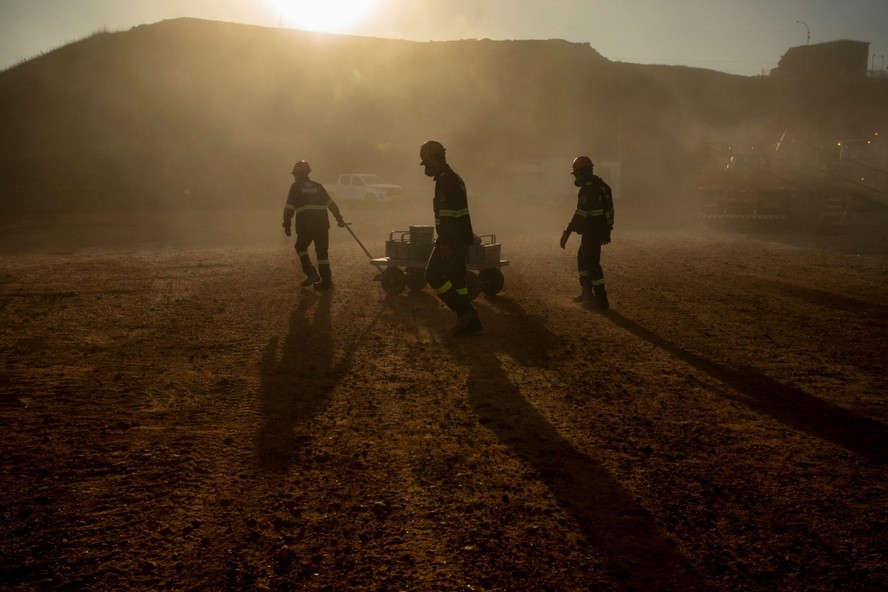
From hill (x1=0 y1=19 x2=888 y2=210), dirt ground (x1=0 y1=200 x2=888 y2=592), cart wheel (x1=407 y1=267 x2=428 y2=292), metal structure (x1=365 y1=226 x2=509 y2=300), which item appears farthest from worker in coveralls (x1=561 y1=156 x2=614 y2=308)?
hill (x1=0 y1=19 x2=888 y2=210)

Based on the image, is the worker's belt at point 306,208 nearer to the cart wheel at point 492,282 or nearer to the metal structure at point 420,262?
the metal structure at point 420,262

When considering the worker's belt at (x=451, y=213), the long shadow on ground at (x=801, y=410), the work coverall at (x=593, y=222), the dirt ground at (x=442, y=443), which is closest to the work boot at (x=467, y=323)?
the dirt ground at (x=442, y=443)

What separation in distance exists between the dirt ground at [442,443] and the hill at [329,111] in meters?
29.5

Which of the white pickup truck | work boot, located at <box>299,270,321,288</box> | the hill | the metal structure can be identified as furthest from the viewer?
the hill

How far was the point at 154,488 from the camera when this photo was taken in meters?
3.85

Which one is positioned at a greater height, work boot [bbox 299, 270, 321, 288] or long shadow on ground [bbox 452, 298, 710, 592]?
work boot [bbox 299, 270, 321, 288]

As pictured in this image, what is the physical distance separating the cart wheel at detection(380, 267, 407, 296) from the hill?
2859 cm

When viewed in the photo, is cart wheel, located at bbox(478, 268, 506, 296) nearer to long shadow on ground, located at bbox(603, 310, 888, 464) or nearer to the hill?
long shadow on ground, located at bbox(603, 310, 888, 464)

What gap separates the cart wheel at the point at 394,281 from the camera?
10.4 metres

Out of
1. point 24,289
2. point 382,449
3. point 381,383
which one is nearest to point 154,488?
point 382,449

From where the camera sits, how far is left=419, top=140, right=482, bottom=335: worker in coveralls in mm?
Answer: 7531

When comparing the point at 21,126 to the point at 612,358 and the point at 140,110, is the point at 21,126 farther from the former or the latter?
the point at 612,358

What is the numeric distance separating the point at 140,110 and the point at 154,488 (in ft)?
186

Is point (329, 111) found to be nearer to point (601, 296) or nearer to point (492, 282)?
point (492, 282)
